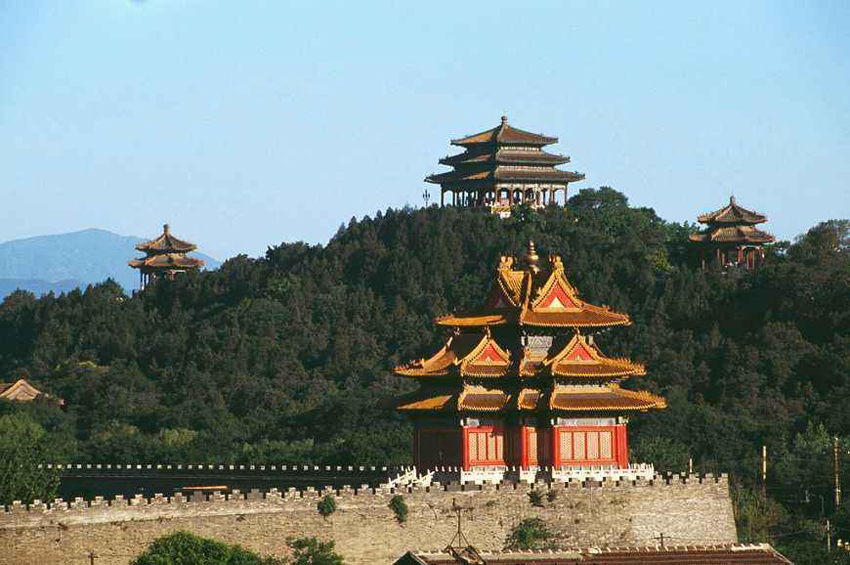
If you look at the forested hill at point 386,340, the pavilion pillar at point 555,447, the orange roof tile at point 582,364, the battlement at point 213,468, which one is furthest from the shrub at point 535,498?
the forested hill at point 386,340

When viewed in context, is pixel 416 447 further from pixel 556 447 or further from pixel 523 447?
pixel 556 447

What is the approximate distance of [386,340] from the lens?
119 meters

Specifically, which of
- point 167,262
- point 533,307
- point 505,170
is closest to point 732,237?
point 505,170

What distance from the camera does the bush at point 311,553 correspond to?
66500 millimetres

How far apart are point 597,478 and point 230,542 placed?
12935mm

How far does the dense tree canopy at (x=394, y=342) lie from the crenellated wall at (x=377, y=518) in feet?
37.7

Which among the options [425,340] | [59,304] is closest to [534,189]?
[425,340]

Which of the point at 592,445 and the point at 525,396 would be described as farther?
the point at 525,396

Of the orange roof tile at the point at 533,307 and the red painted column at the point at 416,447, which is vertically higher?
the orange roof tile at the point at 533,307

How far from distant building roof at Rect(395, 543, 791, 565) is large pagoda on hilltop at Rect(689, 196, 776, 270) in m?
61.3

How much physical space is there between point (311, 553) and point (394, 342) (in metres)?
51.9

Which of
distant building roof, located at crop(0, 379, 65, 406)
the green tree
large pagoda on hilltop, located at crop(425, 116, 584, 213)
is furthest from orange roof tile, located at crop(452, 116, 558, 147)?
the green tree

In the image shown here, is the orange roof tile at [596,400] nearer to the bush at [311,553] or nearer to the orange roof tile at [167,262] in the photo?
the bush at [311,553]

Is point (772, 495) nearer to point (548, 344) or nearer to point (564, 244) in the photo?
point (548, 344)
